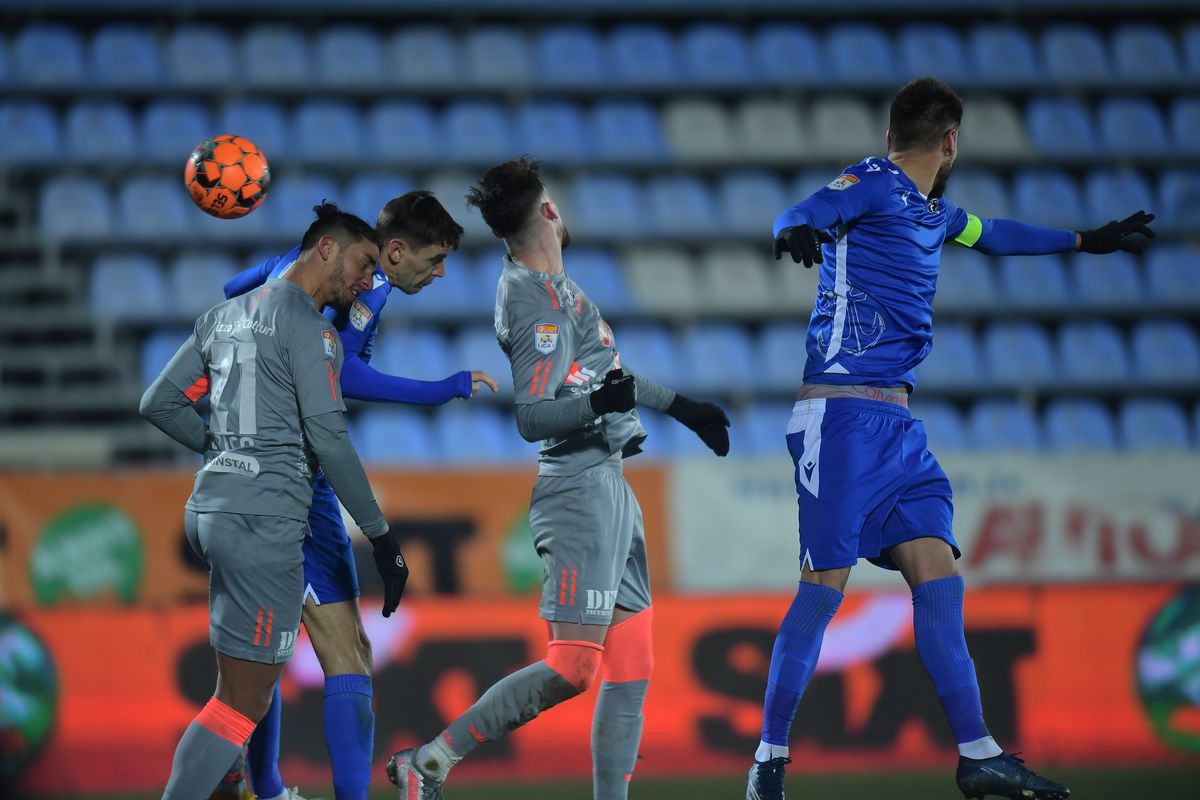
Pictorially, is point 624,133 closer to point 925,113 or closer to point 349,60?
point 349,60

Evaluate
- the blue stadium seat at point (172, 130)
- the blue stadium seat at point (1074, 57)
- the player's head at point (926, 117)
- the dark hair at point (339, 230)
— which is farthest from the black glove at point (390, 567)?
the blue stadium seat at point (1074, 57)

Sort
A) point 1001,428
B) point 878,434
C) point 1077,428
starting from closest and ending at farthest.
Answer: point 878,434 → point 1001,428 → point 1077,428

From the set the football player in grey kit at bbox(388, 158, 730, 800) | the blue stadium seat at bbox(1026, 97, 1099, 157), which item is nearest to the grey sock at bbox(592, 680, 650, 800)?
the football player in grey kit at bbox(388, 158, 730, 800)

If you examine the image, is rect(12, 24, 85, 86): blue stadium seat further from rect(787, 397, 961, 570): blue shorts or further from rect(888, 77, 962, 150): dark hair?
rect(787, 397, 961, 570): blue shorts

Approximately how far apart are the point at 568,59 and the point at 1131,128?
490 cm

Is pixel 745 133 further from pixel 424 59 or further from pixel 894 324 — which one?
pixel 894 324

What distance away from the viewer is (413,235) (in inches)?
177

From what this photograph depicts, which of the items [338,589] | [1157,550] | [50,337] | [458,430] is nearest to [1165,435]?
[1157,550]

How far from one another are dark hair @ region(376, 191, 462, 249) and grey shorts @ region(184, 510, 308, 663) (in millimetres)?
1104

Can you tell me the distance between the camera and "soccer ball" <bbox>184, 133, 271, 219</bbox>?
452 cm

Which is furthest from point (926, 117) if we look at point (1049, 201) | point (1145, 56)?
Result: point (1145, 56)

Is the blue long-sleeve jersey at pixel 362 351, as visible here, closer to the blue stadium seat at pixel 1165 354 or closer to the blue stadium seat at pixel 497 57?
the blue stadium seat at pixel 497 57

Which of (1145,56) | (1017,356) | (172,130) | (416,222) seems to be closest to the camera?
(416,222)

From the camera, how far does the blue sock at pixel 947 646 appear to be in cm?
400
